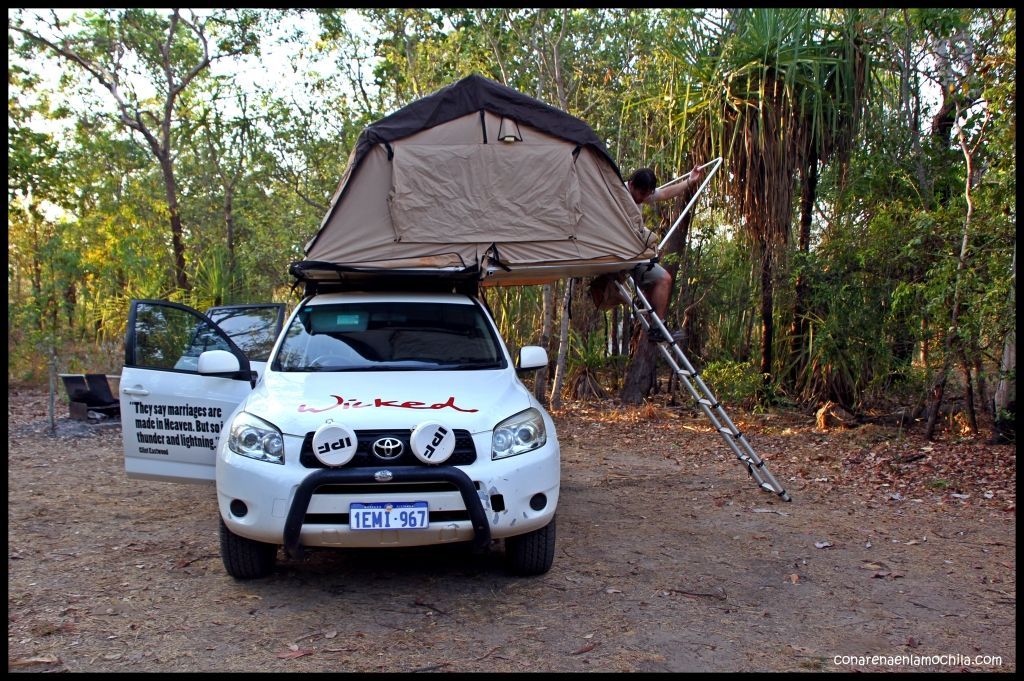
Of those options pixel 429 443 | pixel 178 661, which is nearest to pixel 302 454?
pixel 429 443

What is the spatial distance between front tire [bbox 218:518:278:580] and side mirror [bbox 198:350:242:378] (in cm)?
97

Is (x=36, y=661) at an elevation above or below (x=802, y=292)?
below

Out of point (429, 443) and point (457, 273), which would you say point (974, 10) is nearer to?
point (457, 273)

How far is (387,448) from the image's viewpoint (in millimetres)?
3891

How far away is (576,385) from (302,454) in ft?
25.6

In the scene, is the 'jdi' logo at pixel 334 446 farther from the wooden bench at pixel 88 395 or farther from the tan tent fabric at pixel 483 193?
the wooden bench at pixel 88 395

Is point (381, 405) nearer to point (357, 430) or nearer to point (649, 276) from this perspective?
point (357, 430)

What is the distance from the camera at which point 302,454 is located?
3.91 metres

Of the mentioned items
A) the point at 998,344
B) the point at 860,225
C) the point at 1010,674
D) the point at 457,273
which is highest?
the point at 860,225

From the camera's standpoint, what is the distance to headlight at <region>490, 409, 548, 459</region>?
13.3 ft

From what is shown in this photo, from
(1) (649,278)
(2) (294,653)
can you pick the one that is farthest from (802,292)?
(2) (294,653)

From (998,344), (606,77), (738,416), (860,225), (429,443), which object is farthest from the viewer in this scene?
(606,77)

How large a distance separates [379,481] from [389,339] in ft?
4.37

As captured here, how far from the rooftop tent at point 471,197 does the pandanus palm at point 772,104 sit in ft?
13.9
